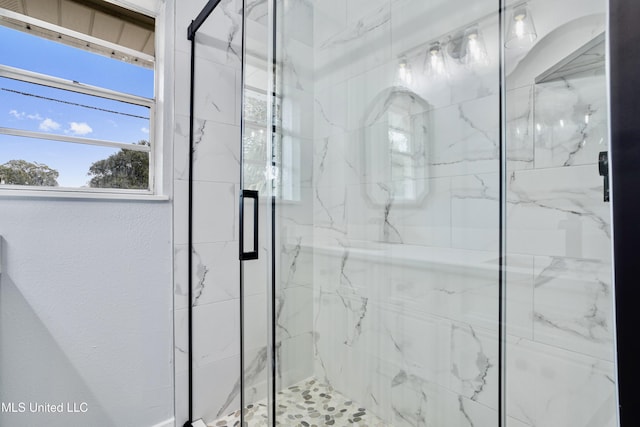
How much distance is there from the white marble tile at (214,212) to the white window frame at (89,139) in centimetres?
17

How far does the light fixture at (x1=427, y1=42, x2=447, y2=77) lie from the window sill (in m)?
1.28

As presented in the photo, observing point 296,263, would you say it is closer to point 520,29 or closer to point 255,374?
point 255,374

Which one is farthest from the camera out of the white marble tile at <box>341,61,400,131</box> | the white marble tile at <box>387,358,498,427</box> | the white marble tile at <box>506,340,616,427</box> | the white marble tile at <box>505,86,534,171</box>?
the white marble tile at <box>341,61,400,131</box>

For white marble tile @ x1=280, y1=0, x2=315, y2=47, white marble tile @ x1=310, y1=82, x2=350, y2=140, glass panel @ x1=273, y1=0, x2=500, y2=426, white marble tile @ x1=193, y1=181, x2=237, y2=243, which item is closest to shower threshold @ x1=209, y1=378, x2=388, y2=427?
glass panel @ x1=273, y1=0, x2=500, y2=426

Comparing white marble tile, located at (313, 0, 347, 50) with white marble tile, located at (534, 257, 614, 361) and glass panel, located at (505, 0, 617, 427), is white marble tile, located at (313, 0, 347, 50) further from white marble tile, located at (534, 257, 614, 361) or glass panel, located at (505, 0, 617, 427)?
white marble tile, located at (534, 257, 614, 361)

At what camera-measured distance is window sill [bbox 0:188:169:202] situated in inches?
45.8

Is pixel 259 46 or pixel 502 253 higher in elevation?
pixel 259 46

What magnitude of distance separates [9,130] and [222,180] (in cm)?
84

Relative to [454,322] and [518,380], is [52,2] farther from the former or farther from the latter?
[518,380]

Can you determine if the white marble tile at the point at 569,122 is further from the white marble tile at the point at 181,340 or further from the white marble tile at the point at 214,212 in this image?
the white marble tile at the point at 181,340

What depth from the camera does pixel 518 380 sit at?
1038 millimetres

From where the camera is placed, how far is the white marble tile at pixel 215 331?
61.8 inches

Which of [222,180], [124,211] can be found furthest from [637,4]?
[124,211]

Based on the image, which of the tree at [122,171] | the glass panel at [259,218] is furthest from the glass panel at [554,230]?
the tree at [122,171]
